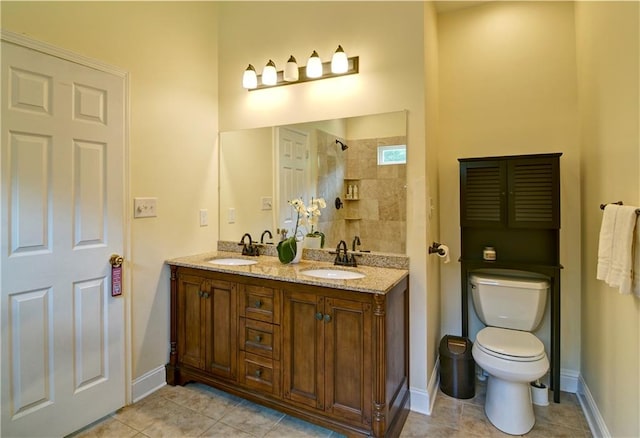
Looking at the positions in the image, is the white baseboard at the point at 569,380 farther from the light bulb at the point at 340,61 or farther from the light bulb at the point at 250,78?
the light bulb at the point at 250,78

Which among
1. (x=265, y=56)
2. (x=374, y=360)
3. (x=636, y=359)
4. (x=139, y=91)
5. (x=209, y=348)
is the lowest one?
(x=209, y=348)

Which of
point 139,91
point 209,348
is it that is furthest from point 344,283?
point 139,91

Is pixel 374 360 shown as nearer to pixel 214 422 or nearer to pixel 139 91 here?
pixel 214 422

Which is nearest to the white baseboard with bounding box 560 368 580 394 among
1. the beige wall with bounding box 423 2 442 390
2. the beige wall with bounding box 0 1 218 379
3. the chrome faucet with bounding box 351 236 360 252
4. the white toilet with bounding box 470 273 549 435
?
the white toilet with bounding box 470 273 549 435

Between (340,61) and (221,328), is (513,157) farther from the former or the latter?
(221,328)

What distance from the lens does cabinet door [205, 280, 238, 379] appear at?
2.12 meters

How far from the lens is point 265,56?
2598 mm

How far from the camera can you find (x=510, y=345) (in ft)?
6.36

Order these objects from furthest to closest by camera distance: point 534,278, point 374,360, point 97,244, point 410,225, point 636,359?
point 534,278, point 410,225, point 97,244, point 374,360, point 636,359

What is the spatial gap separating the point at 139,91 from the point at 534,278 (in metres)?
2.97

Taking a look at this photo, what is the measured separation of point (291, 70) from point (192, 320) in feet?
6.24

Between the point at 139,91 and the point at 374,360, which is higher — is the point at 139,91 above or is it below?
above

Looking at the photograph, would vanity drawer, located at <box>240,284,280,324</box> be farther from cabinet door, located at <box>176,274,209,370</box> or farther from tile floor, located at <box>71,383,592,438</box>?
tile floor, located at <box>71,383,592,438</box>

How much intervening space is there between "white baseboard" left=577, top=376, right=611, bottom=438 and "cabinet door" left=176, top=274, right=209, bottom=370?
2331mm
